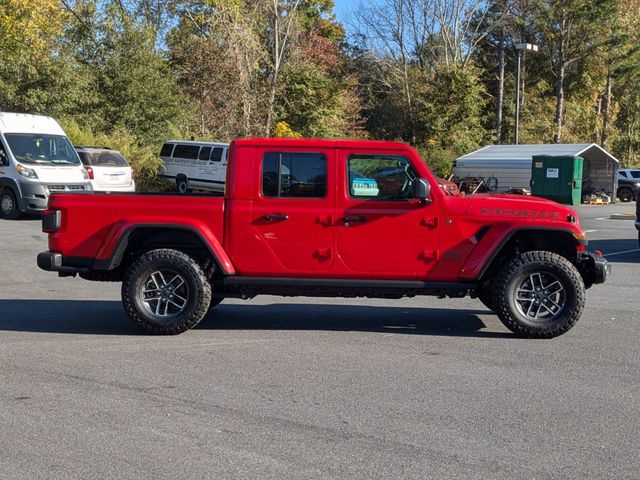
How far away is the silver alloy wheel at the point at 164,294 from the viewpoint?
869cm

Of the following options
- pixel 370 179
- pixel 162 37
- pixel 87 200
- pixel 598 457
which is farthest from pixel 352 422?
pixel 162 37

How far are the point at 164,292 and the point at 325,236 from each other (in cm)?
163

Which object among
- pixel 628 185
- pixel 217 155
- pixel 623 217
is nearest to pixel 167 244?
pixel 217 155

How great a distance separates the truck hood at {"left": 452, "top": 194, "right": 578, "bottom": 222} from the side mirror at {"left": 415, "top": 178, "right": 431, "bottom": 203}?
0.34 meters

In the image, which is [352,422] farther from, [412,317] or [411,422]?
[412,317]

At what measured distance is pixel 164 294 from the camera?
28.6ft

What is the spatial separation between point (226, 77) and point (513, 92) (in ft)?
80.9

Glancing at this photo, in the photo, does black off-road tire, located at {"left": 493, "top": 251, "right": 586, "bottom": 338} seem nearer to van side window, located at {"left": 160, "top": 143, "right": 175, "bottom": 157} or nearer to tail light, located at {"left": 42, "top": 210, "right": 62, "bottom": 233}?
tail light, located at {"left": 42, "top": 210, "right": 62, "bottom": 233}

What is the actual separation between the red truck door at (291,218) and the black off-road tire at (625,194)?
131ft

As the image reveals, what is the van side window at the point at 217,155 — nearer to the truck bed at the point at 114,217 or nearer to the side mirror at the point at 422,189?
the truck bed at the point at 114,217

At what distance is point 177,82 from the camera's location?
41094mm

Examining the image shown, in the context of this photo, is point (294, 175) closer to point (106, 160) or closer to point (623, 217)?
point (106, 160)

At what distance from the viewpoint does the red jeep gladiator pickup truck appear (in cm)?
862

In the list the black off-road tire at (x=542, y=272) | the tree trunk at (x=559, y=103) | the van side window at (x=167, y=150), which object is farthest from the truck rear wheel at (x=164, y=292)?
the tree trunk at (x=559, y=103)
